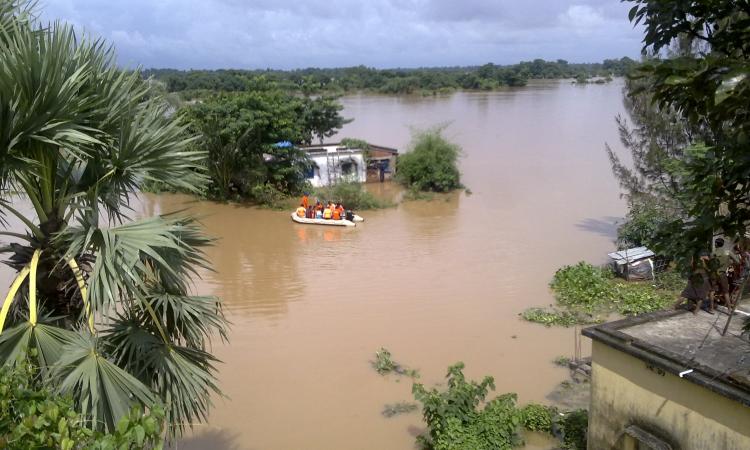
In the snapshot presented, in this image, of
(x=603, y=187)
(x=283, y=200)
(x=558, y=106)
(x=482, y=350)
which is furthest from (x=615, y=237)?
(x=558, y=106)

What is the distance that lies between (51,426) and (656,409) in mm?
4774

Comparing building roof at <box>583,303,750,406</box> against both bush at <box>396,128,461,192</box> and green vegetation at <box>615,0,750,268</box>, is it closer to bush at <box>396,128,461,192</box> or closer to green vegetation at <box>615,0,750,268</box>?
green vegetation at <box>615,0,750,268</box>

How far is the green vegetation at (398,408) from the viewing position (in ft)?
28.9

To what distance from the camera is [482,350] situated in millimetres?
10914

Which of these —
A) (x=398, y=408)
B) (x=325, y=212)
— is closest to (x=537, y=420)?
(x=398, y=408)

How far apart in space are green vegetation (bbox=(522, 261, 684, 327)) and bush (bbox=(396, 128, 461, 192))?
10539 mm

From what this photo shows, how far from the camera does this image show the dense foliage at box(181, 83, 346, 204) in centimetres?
2147

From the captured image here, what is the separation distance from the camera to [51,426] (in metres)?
2.42

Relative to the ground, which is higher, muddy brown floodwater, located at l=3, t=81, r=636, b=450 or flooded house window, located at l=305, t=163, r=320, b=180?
flooded house window, located at l=305, t=163, r=320, b=180

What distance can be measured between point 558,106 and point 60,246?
5744 centimetres

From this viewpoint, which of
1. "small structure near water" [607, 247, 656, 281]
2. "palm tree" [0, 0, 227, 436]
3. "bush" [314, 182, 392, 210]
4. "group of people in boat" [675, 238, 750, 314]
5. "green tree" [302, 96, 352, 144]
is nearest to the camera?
"group of people in boat" [675, 238, 750, 314]

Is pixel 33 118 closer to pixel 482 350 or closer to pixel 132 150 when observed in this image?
pixel 132 150

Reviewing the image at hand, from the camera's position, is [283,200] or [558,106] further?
[558,106]

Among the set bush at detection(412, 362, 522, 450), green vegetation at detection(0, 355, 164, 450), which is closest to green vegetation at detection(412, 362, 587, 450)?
bush at detection(412, 362, 522, 450)
